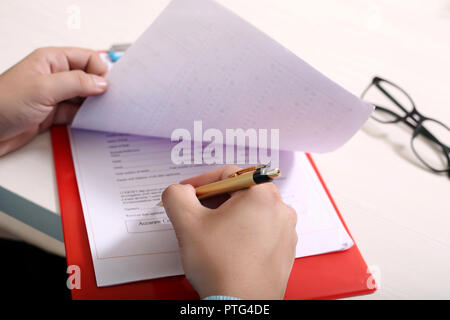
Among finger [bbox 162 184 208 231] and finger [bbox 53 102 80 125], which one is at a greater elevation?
finger [bbox 53 102 80 125]

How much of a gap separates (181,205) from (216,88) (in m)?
0.17

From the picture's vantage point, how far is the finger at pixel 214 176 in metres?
0.46

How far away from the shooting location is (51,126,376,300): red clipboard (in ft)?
1.40

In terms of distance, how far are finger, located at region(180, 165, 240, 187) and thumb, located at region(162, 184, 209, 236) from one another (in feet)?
0.11

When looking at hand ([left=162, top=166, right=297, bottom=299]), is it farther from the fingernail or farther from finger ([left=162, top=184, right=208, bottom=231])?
the fingernail

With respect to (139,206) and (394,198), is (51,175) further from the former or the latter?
(394,198)

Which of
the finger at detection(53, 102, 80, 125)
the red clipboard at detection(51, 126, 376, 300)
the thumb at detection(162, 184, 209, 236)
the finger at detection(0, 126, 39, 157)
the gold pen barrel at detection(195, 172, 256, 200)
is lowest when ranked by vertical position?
the red clipboard at detection(51, 126, 376, 300)

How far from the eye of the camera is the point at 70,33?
27.2 inches

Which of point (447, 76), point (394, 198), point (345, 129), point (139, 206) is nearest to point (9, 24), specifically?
point (139, 206)

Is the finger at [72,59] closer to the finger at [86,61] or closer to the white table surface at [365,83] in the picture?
the finger at [86,61]

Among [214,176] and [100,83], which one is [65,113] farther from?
[214,176]

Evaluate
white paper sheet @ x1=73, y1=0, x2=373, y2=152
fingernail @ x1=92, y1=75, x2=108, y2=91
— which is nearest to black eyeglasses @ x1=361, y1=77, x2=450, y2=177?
white paper sheet @ x1=73, y1=0, x2=373, y2=152

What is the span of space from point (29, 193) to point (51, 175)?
0.12 ft

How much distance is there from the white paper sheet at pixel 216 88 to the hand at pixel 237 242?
0.13 metres
